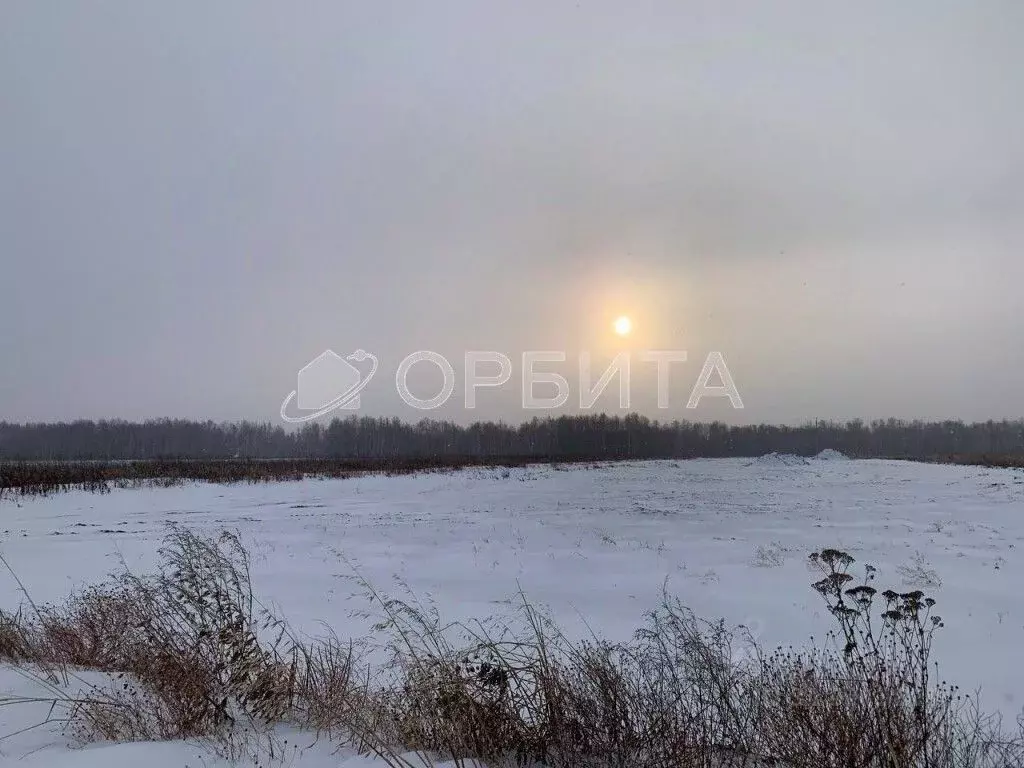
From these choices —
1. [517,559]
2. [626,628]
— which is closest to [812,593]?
[626,628]

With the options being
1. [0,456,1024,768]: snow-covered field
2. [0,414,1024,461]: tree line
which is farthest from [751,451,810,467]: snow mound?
[0,414,1024,461]: tree line

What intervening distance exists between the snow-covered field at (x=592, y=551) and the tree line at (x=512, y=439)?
87235 millimetres

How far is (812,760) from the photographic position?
3.35 metres

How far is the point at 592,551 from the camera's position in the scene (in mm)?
13758

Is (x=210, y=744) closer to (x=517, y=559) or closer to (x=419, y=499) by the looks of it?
(x=517, y=559)

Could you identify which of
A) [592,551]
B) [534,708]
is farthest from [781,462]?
[534,708]

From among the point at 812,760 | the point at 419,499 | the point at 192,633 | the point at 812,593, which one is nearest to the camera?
the point at 812,760

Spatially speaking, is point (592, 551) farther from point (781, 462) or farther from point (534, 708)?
point (781, 462)

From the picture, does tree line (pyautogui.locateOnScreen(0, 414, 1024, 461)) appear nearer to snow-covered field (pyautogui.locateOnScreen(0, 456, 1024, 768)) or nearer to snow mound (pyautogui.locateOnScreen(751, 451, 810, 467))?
snow mound (pyautogui.locateOnScreen(751, 451, 810, 467))

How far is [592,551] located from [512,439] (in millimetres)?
111869

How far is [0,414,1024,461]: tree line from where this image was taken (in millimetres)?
117438

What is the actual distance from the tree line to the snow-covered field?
87235 millimetres

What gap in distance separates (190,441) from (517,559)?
128 meters

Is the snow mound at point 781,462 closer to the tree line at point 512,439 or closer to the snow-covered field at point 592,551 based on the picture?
the snow-covered field at point 592,551
